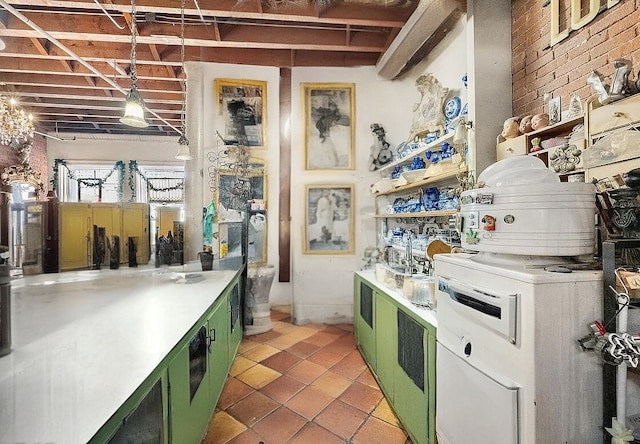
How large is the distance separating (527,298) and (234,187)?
337 cm

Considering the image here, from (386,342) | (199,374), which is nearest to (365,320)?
(386,342)

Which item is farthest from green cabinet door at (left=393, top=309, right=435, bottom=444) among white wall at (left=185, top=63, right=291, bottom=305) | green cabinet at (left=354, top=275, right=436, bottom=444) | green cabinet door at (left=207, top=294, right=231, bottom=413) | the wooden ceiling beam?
the wooden ceiling beam

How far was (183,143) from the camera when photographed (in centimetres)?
232

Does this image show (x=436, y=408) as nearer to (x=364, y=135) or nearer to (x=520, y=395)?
(x=520, y=395)

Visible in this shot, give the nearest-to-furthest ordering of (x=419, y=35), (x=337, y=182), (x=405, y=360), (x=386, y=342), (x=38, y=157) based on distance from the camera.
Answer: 1. (x=38, y=157)
2. (x=405, y=360)
3. (x=386, y=342)
4. (x=419, y=35)
5. (x=337, y=182)

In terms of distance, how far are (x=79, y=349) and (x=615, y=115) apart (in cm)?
256

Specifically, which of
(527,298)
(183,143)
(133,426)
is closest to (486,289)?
(527,298)

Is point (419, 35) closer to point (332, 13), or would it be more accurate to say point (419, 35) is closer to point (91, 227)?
point (332, 13)

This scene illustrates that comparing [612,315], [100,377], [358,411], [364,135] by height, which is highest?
[364,135]

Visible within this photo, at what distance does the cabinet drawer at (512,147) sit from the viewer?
1.86m

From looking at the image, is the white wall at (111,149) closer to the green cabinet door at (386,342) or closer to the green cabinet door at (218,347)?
the green cabinet door at (218,347)

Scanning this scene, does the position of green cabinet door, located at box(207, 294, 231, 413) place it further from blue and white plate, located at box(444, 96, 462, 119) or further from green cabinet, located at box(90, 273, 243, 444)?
blue and white plate, located at box(444, 96, 462, 119)

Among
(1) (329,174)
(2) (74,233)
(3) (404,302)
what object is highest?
(1) (329,174)

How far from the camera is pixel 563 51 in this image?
186cm
